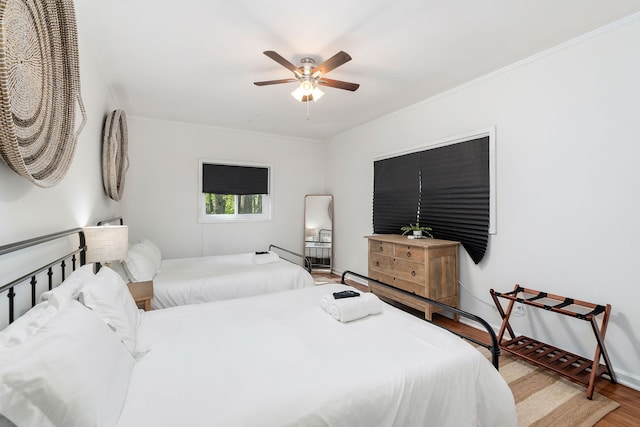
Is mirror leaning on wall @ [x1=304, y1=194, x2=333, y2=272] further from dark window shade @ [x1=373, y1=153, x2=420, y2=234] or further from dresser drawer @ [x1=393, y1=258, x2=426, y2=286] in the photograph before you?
dresser drawer @ [x1=393, y1=258, x2=426, y2=286]

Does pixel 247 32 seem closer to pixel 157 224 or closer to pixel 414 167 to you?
pixel 414 167

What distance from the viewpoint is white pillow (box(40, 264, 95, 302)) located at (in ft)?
4.08

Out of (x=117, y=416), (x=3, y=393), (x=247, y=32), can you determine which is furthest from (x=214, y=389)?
(x=247, y=32)

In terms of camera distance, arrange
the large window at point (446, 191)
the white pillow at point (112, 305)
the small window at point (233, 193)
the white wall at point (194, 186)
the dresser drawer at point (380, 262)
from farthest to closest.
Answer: the small window at point (233, 193)
the white wall at point (194, 186)
the dresser drawer at point (380, 262)
the large window at point (446, 191)
the white pillow at point (112, 305)

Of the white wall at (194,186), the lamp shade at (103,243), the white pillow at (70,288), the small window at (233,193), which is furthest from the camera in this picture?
the small window at (233,193)

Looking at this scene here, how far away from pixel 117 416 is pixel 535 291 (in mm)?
3055

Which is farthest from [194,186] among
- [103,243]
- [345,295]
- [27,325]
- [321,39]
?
[27,325]

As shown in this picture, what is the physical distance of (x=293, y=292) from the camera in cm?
240

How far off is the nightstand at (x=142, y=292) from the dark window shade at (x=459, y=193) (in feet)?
10.0

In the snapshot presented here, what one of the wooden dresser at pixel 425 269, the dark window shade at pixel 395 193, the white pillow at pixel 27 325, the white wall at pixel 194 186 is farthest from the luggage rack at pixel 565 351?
the white wall at pixel 194 186

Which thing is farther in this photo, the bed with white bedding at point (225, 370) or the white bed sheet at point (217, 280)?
the white bed sheet at point (217, 280)

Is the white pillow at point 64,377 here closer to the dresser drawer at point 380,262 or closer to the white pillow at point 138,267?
the white pillow at point 138,267

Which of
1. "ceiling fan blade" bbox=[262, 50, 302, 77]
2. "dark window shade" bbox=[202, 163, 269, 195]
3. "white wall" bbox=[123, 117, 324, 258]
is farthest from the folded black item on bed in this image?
"dark window shade" bbox=[202, 163, 269, 195]

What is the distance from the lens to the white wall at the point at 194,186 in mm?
4367
